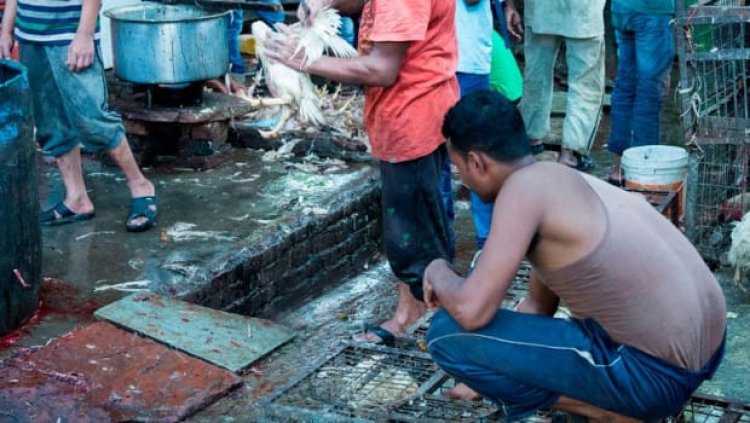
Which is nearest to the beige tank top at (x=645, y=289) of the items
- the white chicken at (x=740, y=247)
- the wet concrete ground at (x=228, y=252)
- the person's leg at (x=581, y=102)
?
the wet concrete ground at (x=228, y=252)

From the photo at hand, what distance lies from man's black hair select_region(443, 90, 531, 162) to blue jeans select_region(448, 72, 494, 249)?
2.11 metres

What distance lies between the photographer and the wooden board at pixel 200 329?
5438 mm

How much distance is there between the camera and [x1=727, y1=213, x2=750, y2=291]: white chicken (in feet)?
19.9

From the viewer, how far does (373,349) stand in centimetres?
517

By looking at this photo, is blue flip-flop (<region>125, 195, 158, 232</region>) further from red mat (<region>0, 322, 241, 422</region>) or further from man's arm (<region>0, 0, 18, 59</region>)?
red mat (<region>0, 322, 241, 422</region>)

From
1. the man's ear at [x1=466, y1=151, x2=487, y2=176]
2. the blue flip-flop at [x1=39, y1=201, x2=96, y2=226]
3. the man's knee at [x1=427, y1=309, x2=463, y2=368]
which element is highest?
the man's ear at [x1=466, y1=151, x2=487, y2=176]

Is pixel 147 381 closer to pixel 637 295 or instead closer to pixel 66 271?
pixel 66 271

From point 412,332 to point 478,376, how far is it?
1.23 meters

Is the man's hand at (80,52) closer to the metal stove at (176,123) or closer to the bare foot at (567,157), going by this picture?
the metal stove at (176,123)

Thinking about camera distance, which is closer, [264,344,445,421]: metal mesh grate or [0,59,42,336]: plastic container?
[264,344,445,421]: metal mesh grate

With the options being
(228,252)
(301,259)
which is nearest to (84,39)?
(228,252)

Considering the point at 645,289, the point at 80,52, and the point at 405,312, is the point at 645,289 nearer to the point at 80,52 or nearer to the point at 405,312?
the point at 405,312

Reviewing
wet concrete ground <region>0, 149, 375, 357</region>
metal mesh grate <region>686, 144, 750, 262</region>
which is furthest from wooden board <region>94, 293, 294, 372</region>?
metal mesh grate <region>686, 144, 750, 262</region>

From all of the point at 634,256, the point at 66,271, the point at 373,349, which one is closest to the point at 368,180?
the point at 66,271
